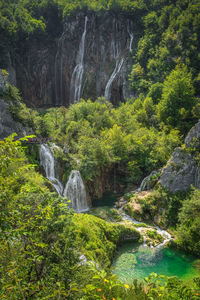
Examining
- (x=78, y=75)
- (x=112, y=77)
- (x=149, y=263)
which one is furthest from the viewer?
(x=78, y=75)

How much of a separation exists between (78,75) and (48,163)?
33.3m

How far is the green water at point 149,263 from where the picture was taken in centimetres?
1220

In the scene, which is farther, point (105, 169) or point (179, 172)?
point (105, 169)

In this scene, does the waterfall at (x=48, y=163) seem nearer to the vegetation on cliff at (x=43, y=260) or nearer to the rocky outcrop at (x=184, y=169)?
the vegetation on cliff at (x=43, y=260)

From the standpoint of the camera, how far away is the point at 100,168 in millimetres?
24047

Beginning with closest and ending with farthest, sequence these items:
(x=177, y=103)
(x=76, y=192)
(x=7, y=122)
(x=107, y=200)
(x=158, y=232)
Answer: (x=158, y=232)
(x=76, y=192)
(x=7, y=122)
(x=107, y=200)
(x=177, y=103)

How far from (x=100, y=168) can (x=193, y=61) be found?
81.3 ft

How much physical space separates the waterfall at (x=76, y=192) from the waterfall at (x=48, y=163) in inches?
37.7

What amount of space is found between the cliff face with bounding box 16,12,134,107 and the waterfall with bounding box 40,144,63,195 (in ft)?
87.1

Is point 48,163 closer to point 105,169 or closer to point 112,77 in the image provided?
point 105,169

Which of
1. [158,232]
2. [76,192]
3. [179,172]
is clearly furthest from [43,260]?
[179,172]

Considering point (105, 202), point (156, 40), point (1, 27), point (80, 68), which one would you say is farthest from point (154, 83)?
point (1, 27)

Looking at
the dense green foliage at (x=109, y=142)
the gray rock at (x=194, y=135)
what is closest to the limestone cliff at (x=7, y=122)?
the dense green foliage at (x=109, y=142)

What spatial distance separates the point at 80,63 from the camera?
159 feet
